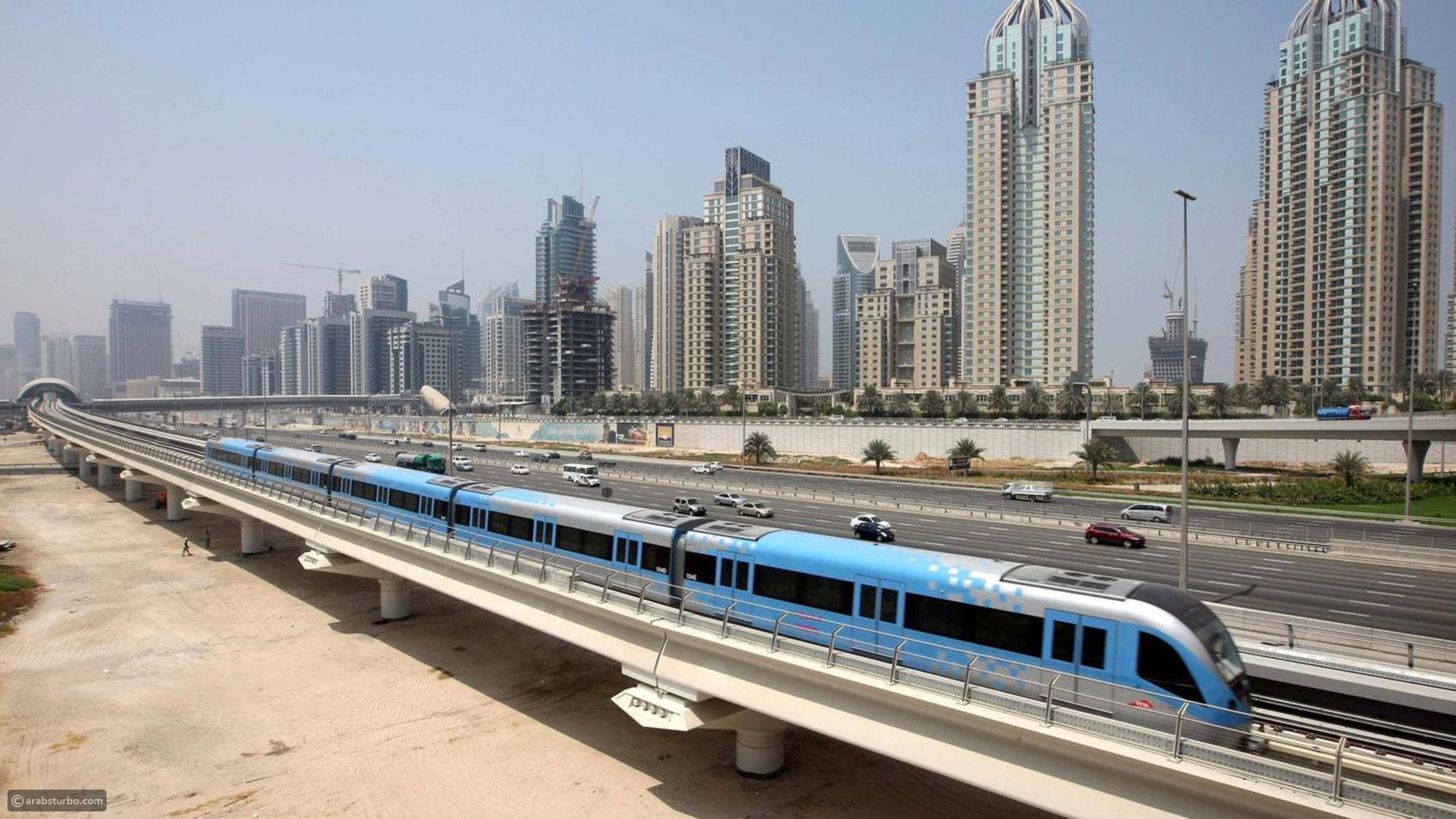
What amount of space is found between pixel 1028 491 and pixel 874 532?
70.4 ft

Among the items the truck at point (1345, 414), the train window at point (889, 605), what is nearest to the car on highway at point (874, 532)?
the train window at point (889, 605)

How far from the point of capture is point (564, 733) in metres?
21.6

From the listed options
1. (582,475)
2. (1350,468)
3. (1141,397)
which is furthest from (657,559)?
(1141,397)

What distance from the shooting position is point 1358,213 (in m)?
122

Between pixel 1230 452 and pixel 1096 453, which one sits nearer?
pixel 1096 453

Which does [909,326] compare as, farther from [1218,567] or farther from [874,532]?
[1218,567]

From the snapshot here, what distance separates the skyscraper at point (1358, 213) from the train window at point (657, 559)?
135836 millimetres

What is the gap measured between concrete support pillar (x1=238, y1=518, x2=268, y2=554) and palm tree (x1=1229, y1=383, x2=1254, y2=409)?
11122 centimetres

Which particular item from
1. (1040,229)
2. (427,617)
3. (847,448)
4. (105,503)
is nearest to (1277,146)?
(1040,229)

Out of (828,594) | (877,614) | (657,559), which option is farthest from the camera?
(657,559)

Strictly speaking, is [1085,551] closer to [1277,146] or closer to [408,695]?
[408,695]

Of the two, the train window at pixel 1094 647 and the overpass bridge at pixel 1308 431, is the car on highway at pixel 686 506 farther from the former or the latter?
the overpass bridge at pixel 1308 431

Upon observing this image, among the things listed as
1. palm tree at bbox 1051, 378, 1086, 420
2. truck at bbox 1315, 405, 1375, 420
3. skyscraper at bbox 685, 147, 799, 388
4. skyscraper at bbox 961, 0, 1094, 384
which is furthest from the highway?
skyscraper at bbox 685, 147, 799, 388

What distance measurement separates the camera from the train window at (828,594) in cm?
1541
